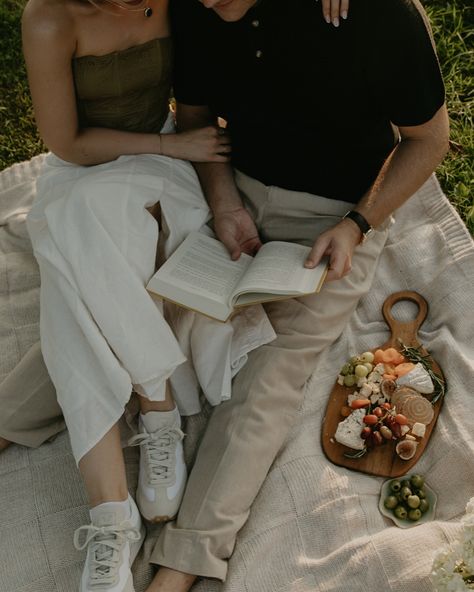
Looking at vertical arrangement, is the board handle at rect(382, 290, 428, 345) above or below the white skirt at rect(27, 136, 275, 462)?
below

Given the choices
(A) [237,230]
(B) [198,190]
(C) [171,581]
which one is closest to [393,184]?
(A) [237,230]

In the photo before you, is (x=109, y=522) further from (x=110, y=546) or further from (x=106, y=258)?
(x=106, y=258)

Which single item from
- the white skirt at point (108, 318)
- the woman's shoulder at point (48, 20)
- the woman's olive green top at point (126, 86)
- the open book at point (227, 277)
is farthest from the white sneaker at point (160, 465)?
the woman's shoulder at point (48, 20)

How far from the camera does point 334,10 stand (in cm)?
192

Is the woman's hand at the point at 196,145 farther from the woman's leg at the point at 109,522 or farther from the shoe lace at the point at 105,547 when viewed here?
the shoe lace at the point at 105,547

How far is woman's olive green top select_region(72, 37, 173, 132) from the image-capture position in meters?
2.21

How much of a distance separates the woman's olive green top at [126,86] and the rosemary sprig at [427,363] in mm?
1073

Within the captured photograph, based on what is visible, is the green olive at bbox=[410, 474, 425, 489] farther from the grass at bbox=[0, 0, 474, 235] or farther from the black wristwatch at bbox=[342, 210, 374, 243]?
the grass at bbox=[0, 0, 474, 235]

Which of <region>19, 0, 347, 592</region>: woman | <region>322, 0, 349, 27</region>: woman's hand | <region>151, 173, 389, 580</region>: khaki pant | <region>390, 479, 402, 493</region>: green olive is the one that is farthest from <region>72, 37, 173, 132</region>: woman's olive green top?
<region>390, 479, 402, 493</region>: green olive

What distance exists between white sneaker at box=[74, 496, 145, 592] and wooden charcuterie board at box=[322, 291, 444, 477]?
0.60 m

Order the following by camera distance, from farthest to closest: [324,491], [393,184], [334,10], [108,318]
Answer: [393,184] < [324,491] < [108,318] < [334,10]

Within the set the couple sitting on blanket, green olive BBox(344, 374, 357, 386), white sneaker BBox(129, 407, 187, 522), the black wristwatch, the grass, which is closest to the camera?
the couple sitting on blanket

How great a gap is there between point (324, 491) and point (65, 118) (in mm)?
1280

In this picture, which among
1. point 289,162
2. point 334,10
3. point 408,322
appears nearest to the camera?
point 334,10
